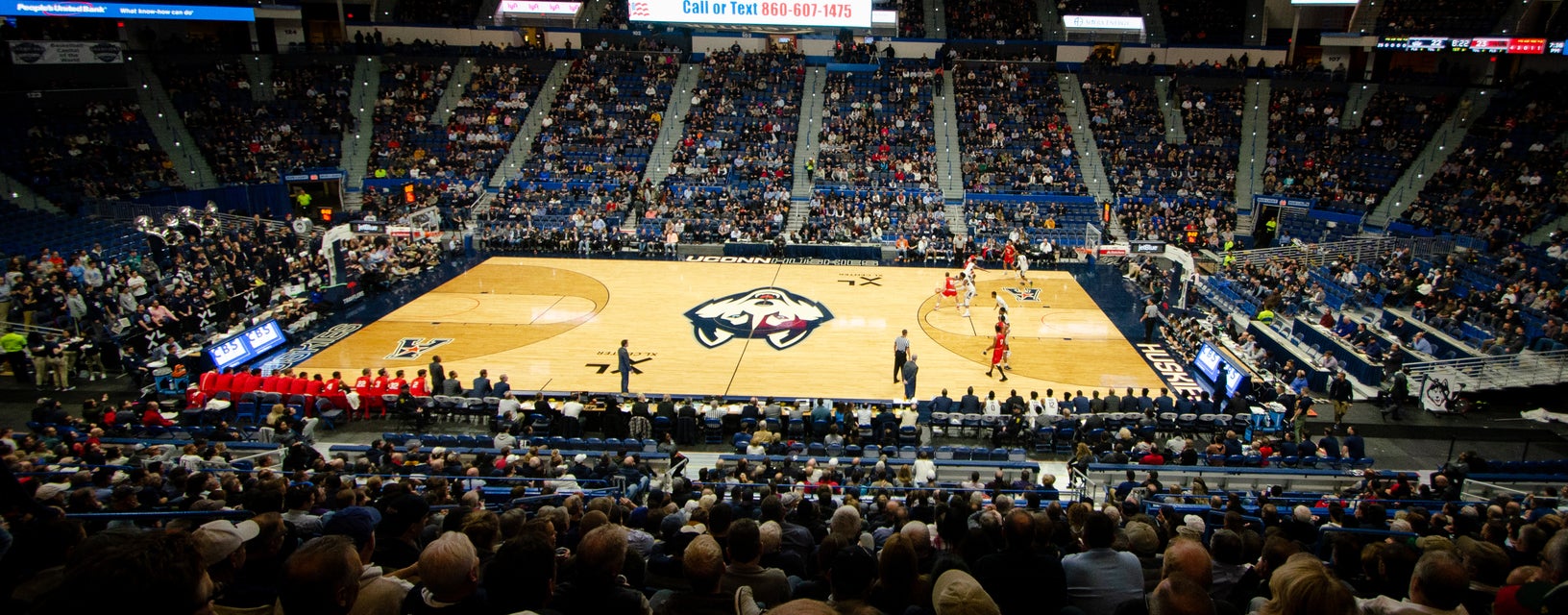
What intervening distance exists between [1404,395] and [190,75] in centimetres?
4903

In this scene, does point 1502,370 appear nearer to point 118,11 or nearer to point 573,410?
→ point 573,410

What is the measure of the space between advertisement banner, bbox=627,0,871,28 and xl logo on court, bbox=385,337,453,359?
1897 cm

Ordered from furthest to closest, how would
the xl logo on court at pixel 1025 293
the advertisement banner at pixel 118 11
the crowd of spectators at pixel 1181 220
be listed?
the crowd of spectators at pixel 1181 220, the advertisement banner at pixel 118 11, the xl logo on court at pixel 1025 293

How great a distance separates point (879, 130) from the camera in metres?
42.2

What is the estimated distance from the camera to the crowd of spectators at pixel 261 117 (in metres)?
38.0

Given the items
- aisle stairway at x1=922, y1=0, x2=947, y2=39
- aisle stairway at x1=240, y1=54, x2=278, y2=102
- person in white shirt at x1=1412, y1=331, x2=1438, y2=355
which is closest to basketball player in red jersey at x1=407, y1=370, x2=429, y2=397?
person in white shirt at x1=1412, y1=331, x2=1438, y2=355

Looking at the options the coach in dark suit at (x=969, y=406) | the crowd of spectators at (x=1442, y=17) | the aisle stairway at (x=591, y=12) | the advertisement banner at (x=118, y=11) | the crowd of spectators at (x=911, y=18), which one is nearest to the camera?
the coach in dark suit at (x=969, y=406)

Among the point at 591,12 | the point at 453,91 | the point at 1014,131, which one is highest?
the point at 591,12

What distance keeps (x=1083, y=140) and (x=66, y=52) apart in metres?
45.4

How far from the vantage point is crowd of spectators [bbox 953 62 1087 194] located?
39000 mm

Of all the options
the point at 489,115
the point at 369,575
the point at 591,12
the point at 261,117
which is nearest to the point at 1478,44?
the point at 591,12

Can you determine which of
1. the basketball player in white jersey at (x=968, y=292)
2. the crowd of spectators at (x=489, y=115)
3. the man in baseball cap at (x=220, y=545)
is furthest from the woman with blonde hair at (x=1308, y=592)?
the crowd of spectators at (x=489, y=115)

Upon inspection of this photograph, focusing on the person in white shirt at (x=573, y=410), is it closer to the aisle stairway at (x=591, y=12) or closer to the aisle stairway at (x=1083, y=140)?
the aisle stairway at (x=1083, y=140)

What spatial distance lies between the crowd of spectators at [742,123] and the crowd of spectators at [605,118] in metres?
1.92
